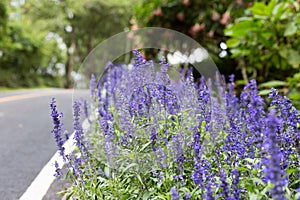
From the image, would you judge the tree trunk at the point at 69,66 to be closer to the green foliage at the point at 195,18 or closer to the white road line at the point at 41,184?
the green foliage at the point at 195,18

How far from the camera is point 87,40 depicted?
114 ft

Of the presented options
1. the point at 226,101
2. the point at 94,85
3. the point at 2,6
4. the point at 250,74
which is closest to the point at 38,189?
the point at 94,85

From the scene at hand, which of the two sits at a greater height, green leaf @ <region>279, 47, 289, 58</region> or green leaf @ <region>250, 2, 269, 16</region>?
green leaf @ <region>250, 2, 269, 16</region>

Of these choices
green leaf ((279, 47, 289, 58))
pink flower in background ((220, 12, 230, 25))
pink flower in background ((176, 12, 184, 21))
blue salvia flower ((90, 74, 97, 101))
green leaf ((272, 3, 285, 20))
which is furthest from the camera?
pink flower in background ((176, 12, 184, 21))

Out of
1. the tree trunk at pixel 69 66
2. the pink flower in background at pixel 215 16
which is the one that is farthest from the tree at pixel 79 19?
the pink flower in background at pixel 215 16

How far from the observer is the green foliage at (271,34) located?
16.6ft

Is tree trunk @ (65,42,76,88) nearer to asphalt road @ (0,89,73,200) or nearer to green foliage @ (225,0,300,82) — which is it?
asphalt road @ (0,89,73,200)

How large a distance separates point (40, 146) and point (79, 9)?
24422 mm

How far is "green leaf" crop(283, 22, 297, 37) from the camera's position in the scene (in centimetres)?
489

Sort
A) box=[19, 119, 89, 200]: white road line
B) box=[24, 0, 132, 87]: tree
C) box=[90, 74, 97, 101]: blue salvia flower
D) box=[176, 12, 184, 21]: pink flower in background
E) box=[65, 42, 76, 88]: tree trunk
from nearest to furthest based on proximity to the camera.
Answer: box=[19, 119, 89, 200]: white road line, box=[90, 74, 97, 101]: blue salvia flower, box=[176, 12, 184, 21]: pink flower in background, box=[24, 0, 132, 87]: tree, box=[65, 42, 76, 88]: tree trunk

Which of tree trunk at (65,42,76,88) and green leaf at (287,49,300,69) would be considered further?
tree trunk at (65,42,76,88)

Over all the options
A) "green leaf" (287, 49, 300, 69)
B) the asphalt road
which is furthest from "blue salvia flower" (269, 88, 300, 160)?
"green leaf" (287, 49, 300, 69)

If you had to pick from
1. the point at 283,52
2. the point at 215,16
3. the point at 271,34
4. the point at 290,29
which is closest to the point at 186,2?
the point at 215,16

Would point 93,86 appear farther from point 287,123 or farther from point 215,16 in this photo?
point 215,16
